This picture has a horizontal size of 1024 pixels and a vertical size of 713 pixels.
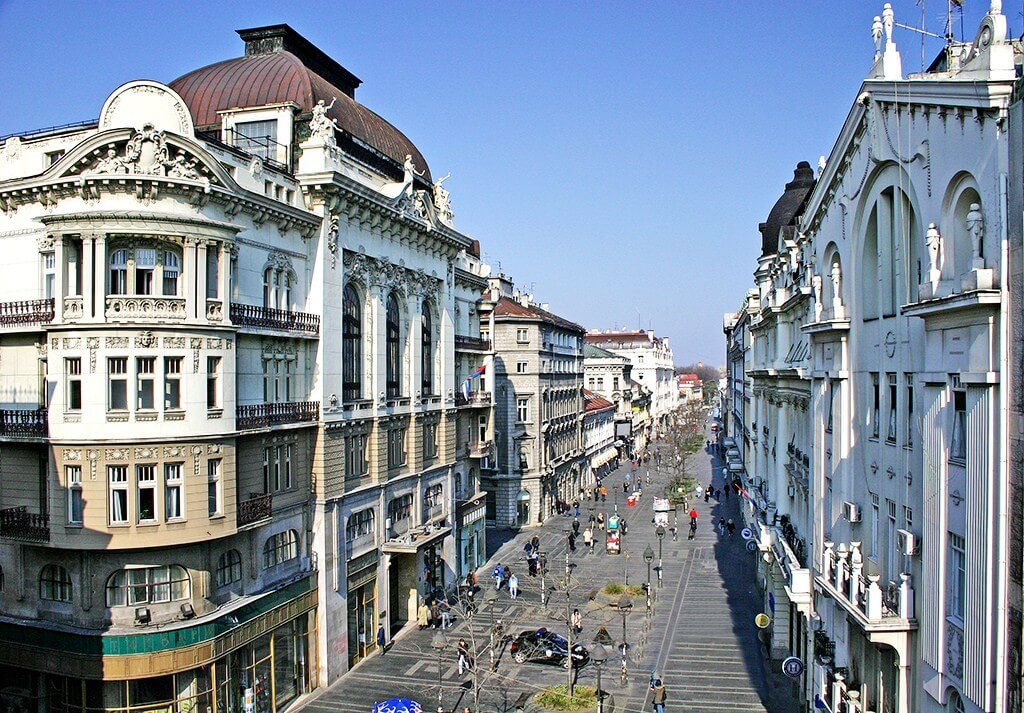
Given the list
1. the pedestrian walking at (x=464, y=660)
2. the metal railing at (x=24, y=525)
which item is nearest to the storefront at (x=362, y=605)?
the pedestrian walking at (x=464, y=660)

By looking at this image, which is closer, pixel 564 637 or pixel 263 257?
pixel 263 257

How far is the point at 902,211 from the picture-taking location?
19.8m

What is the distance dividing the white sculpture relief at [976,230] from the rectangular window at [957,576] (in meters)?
5.04

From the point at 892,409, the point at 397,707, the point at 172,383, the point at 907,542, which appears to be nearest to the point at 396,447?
the point at 397,707

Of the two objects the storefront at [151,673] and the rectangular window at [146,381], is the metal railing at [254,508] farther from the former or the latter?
the rectangular window at [146,381]

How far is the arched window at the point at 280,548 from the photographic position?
1208 inches

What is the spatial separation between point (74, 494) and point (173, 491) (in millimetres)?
2738

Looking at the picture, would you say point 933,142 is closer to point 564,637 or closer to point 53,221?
point 53,221

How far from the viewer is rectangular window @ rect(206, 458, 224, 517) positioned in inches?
1080

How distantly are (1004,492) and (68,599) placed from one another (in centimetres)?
2524

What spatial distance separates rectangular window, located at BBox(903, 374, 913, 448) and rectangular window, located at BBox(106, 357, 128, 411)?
2112 cm

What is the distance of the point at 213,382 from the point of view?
27.8 metres

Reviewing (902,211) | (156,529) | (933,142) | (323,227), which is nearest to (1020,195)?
(933,142)

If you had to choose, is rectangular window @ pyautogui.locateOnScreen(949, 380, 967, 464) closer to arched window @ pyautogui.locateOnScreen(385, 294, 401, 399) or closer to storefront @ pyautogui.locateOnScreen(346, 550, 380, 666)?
storefront @ pyautogui.locateOnScreen(346, 550, 380, 666)
